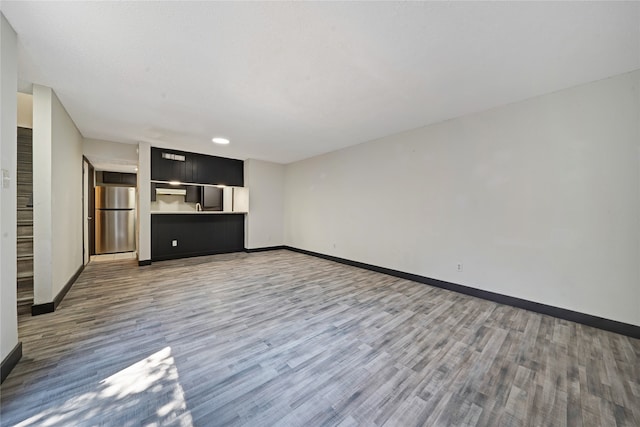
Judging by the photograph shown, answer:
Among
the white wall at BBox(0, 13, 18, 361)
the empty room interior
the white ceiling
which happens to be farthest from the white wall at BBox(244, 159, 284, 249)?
the white wall at BBox(0, 13, 18, 361)

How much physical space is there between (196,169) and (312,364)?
513cm

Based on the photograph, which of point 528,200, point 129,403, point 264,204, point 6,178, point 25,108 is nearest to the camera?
point 129,403

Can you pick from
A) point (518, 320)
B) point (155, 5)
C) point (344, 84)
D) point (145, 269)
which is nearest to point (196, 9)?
point (155, 5)

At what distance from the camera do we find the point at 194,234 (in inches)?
214

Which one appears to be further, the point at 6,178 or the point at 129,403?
the point at 6,178

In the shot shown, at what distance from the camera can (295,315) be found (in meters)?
2.52

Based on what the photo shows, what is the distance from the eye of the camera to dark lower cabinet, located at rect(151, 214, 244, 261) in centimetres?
496

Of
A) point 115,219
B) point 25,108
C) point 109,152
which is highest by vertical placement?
point 25,108

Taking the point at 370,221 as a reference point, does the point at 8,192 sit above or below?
above

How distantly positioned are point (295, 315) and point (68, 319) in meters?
2.32

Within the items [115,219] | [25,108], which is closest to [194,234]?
[115,219]

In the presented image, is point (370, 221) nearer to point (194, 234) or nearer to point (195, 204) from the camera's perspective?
point (194, 234)

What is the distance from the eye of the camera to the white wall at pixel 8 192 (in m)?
1.53

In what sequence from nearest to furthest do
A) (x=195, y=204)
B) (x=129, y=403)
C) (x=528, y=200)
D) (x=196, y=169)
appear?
(x=129, y=403)
(x=528, y=200)
(x=196, y=169)
(x=195, y=204)
